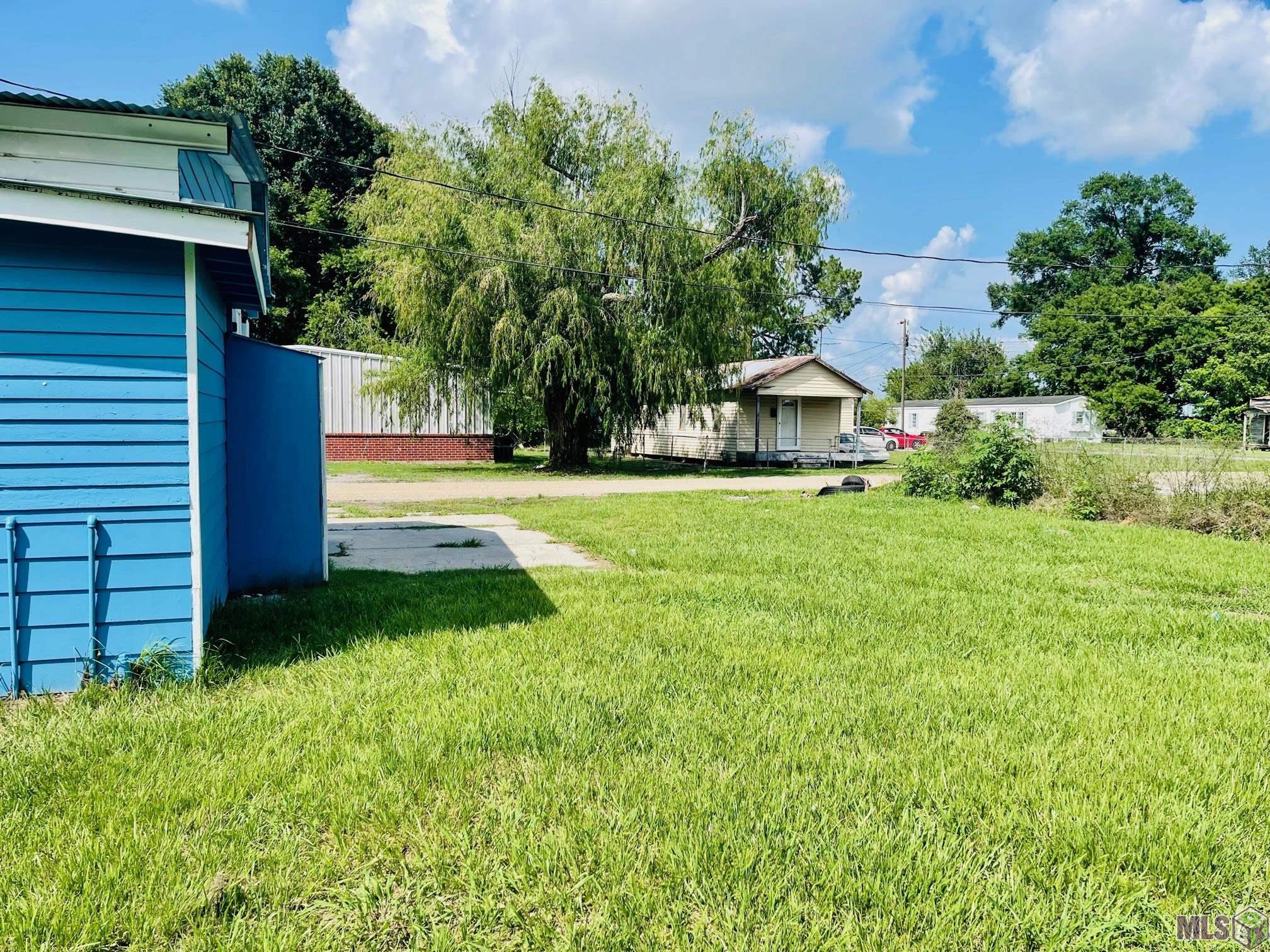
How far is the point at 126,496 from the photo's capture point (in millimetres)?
3707

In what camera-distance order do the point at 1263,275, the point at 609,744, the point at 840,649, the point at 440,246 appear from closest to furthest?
1. the point at 609,744
2. the point at 840,649
3. the point at 440,246
4. the point at 1263,275

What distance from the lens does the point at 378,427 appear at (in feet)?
80.1

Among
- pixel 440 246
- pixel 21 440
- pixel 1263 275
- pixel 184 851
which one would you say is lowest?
pixel 184 851

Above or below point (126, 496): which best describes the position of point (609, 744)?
below

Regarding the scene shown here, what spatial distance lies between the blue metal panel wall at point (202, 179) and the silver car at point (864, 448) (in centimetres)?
2325

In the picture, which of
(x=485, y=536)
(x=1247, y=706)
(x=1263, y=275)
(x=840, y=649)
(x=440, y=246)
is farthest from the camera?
(x=1263, y=275)

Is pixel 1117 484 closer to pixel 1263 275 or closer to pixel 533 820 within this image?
pixel 533 820

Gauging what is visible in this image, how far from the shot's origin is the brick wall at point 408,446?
78.8ft

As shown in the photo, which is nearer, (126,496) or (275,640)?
(126,496)

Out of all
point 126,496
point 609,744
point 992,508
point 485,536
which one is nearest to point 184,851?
point 609,744

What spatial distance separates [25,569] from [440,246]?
15.5 meters

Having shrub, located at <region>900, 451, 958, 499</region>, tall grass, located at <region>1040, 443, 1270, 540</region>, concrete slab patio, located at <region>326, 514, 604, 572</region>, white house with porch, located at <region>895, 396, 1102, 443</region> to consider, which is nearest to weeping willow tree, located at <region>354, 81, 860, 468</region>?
shrub, located at <region>900, 451, 958, 499</region>

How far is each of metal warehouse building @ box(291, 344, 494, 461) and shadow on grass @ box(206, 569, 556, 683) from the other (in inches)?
677

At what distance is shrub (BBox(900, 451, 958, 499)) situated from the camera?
506 inches
